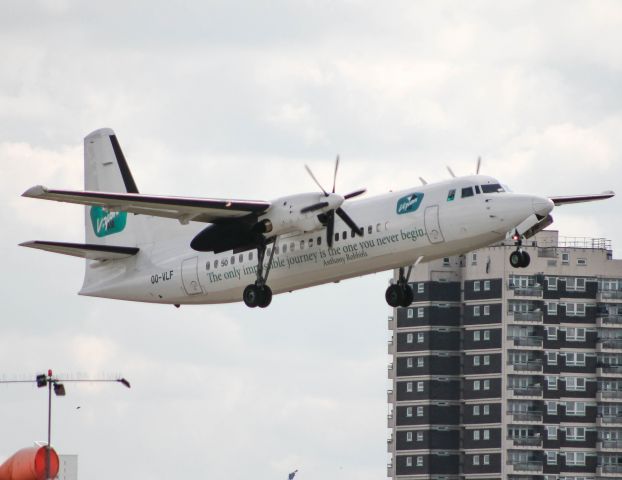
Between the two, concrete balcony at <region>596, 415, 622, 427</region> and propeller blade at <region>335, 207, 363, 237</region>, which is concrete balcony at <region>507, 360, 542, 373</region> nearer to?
concrete balcony at <region>596, 415, 622, 427</region>

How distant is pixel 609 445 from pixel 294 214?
80948 mm

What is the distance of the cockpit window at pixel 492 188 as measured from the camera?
53469 mm

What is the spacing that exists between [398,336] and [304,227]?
3207 inches

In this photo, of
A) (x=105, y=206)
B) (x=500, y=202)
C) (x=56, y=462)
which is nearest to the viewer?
(x=56, y=462)

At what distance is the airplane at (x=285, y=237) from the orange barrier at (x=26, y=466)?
14165 millimetres

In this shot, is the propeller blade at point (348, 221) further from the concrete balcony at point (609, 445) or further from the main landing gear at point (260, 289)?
the concrete balcony at point (609, 445)

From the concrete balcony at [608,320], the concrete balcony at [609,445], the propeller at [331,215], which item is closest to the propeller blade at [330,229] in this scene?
the propeller at [331,215]

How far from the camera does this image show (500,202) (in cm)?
5288

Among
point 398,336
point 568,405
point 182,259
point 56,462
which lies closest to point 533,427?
point 568,405

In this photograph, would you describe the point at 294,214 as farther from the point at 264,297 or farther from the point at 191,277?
the point at 191,277

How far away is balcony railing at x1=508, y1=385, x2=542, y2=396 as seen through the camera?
132 metres

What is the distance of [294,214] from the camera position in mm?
56062

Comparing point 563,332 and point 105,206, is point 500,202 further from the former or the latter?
point 563,332

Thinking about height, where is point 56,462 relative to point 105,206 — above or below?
below
